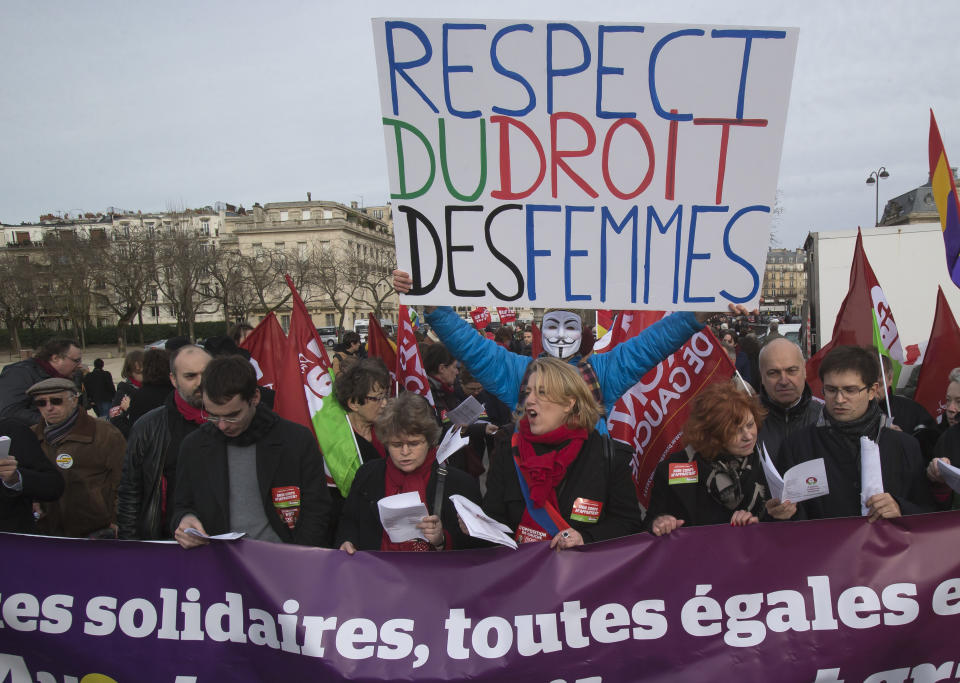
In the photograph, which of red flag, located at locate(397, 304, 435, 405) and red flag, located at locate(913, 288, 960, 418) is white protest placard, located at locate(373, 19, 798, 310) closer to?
red flag, located at locate(397, 304, 435, 405)

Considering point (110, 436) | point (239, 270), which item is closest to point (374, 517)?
point (110, 436)

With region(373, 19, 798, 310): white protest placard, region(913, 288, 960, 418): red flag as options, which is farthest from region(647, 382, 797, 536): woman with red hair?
region(913, 288, 960, 418): red flag

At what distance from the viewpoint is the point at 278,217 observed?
83000 millimetres

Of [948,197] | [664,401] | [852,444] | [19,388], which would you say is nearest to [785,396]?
[852,444]

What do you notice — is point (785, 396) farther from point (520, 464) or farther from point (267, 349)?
point (267, 349)

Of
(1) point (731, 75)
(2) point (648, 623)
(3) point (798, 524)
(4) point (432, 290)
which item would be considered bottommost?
(2) point (648, 623)

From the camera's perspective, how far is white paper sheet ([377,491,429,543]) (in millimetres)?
2508

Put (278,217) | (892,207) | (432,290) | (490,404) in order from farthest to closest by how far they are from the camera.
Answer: (278,217), (892,207), (490,404), (432,290)

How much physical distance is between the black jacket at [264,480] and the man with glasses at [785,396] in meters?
2.25

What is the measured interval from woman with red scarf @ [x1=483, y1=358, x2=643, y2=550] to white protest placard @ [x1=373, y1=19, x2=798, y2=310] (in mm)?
654

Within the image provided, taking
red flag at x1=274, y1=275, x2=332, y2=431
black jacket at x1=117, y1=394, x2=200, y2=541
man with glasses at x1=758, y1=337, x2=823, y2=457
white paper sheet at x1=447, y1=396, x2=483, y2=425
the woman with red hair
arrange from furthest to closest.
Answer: red flag at x1=274, y1=275, x2=332, y2=431
white paper sheet at x1=447, y1=396, x2=483, y2=425
man with glasses at x1=758, y1=337, x2=823, y2=457
black jacket at x1=117, y1=394, x2=200, y2=541
the woman with red hair

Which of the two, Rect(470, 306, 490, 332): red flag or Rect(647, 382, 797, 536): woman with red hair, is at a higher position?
Rect(470, 306, 490, 332): red flag

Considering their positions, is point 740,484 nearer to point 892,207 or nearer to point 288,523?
point 288,523

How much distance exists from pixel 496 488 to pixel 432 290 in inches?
40.9
